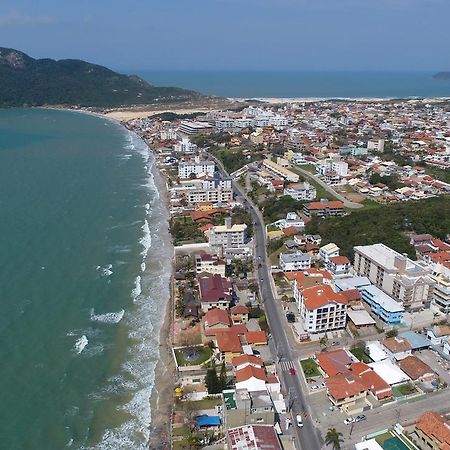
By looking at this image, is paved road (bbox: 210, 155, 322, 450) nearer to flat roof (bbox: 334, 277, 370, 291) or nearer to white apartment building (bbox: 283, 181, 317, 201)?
flat roof (bbox: 334, 277, 370, 291)

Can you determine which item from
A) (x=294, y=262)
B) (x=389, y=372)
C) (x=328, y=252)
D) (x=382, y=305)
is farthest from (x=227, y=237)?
(x=389, y=372)

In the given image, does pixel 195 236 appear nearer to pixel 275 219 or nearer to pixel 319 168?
pixel 275 219

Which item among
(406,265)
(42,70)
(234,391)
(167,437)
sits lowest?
(167,437)

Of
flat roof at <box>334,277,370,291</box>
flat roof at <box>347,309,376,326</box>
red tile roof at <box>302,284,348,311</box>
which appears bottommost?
flat roof at <box>347,309,376,326</box>

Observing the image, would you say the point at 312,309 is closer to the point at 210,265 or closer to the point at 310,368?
the point at 310,368

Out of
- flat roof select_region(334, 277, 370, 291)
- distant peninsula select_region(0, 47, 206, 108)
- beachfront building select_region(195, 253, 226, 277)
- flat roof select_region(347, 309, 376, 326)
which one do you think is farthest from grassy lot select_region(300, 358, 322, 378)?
distant peninsula select_region(0, 47, 206, 108)

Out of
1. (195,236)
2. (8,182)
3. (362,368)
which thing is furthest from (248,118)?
(362,368)

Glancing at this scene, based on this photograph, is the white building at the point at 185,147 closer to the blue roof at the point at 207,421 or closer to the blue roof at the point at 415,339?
the blue roof at the point at 415,339

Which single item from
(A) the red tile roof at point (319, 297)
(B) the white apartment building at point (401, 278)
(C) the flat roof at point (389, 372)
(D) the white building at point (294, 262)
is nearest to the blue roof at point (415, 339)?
(C) the flat roof at point (389, 372)
